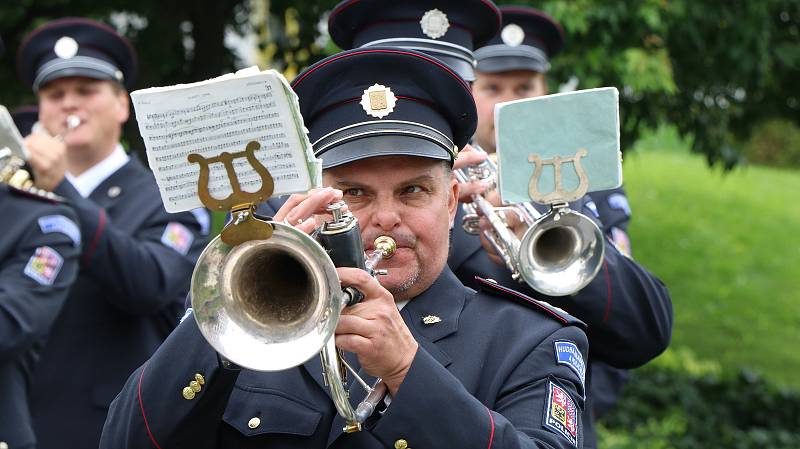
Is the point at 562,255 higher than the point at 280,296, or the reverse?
the point at 280,296

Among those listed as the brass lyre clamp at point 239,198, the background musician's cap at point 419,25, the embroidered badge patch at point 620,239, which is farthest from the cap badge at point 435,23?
the brass lyre clamp at point 239,198

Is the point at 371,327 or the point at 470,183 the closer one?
the point at 371,327

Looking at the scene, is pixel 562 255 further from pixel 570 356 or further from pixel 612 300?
pixel 570 356

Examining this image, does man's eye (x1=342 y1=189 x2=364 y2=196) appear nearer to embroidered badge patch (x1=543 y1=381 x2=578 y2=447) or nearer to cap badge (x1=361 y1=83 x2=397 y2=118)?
cap badge (x1=361 y1=83 x2=397 y2=118)

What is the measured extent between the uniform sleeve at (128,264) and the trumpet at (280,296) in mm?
2496

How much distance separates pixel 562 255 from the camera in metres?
3.60

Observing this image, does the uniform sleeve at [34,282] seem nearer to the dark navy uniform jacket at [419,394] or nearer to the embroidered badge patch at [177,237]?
the embroidered badge patch at [177,237]

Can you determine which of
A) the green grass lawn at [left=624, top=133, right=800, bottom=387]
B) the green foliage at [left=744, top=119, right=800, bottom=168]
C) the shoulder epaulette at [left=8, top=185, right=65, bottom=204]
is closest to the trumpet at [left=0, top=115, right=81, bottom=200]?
the shoulder epaulette at [left=8, top=185, right=65, bottom=204]

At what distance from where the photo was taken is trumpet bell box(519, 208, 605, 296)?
11.6 feet

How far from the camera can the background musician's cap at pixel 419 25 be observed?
4.18 m

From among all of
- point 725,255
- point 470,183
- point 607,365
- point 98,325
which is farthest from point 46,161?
point 725,255

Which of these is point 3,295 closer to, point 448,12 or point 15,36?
point 448,12

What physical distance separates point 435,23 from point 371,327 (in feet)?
6.55

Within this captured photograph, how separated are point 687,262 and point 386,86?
1166 cm
